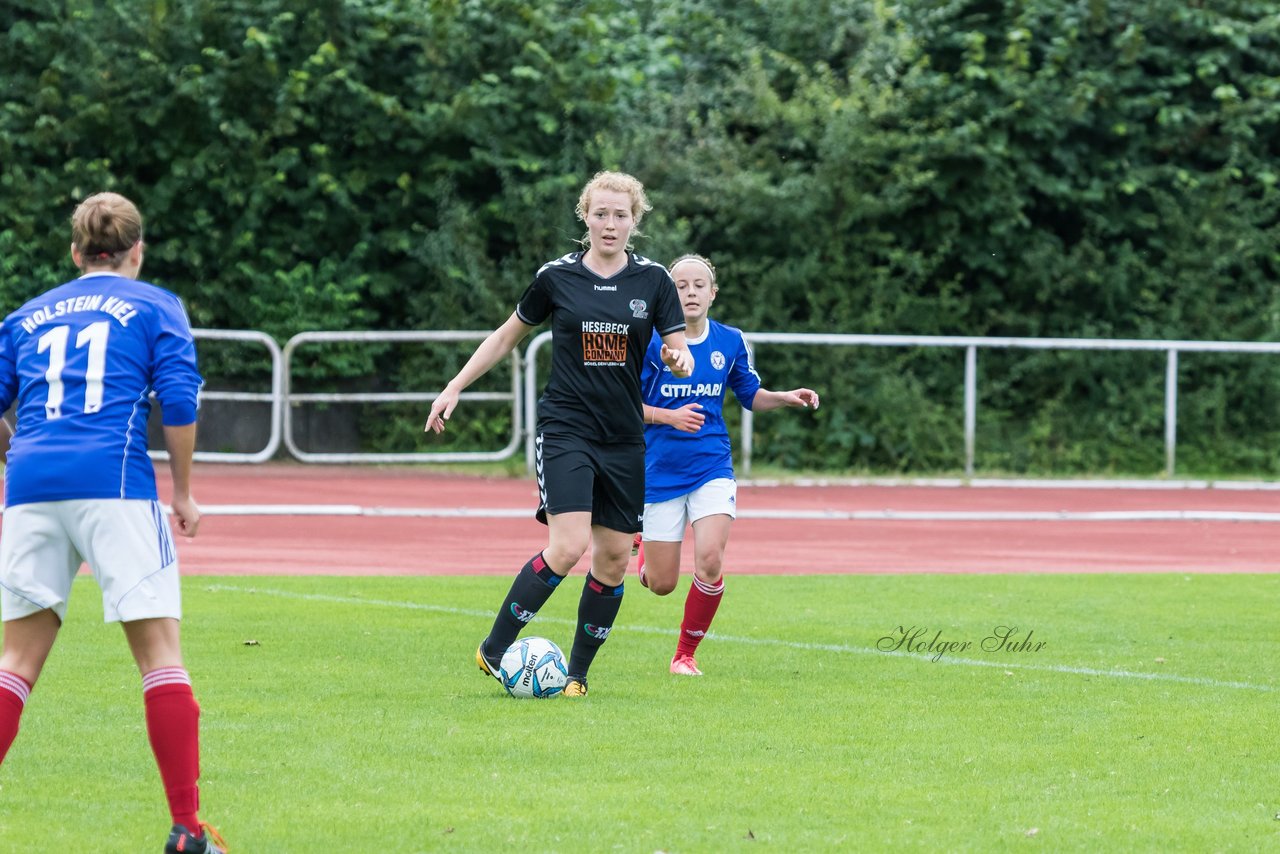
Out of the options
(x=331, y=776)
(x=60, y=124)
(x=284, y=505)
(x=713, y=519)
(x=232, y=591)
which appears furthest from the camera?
(x=60, y=124)

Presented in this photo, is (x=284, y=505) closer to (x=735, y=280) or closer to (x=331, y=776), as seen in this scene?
(x=735, y=280)

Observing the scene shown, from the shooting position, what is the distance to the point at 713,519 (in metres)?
8.18

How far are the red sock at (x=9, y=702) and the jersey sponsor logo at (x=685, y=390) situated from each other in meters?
3.85

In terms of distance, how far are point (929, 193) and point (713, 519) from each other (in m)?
14.6

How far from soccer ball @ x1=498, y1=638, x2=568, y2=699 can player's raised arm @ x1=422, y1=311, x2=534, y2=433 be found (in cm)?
96

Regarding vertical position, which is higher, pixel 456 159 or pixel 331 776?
pixel 456 159

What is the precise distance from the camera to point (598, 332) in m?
7.18

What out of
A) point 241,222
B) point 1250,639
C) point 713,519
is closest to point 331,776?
point 713,519

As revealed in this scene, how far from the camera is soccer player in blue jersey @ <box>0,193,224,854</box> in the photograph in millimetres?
4684

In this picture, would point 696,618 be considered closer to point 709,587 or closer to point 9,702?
point 709,587

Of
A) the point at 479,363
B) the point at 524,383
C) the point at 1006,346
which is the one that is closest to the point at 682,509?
the point at 479,363

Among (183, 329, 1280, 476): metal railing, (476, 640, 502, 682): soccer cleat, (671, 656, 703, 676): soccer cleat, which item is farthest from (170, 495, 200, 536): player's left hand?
(183, 329, 1280, 476): metal railing

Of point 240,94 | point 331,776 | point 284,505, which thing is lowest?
point 284,505

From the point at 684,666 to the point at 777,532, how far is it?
7.55 meters
